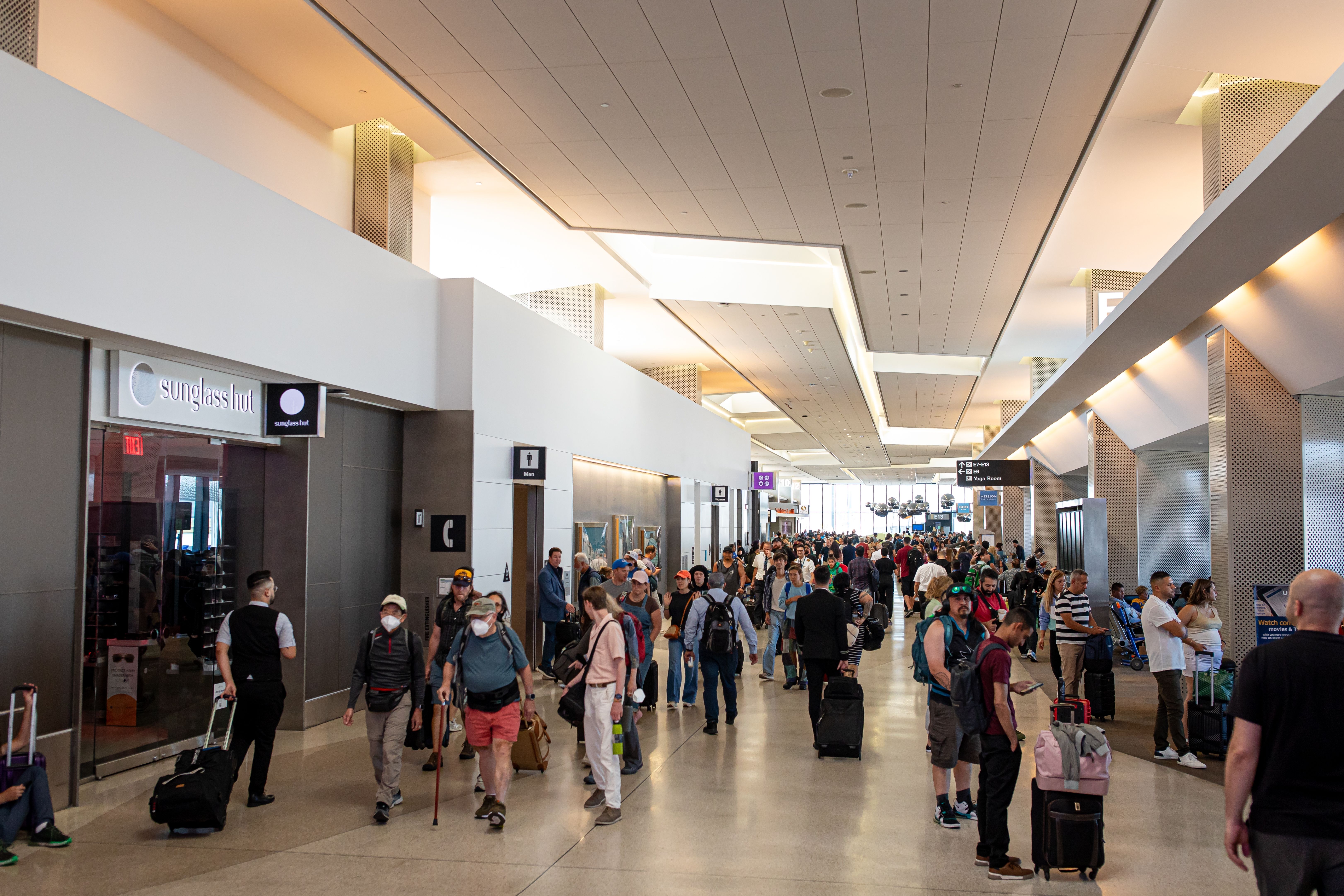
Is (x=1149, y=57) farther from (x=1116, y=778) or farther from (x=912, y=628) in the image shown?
(x=912, y=628)

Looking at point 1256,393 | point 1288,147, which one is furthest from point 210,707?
point 1256,393

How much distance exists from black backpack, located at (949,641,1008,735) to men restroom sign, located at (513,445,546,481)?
7.97 meters

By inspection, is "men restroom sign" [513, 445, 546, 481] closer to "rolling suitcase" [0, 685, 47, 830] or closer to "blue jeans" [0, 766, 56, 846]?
"rolling suitcase" [0, 685, 47, 830]

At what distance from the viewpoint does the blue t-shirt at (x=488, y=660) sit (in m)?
6.54

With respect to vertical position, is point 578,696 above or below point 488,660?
below

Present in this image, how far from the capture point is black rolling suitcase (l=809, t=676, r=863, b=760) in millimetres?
8383

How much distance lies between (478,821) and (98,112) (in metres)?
5.55

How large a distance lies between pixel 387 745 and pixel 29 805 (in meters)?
2.13

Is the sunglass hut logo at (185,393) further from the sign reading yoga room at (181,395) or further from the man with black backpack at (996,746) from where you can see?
the man with black backpack at (996,746)

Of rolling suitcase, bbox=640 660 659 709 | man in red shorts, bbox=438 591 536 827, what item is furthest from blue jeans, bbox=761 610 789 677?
man in red shorts, bbox=438 591 536 827

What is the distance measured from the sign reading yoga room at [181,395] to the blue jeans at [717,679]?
491cm

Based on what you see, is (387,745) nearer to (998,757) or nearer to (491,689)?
(491,689)

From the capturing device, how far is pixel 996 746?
215 inches

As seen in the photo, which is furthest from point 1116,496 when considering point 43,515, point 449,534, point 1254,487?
point 43,515
